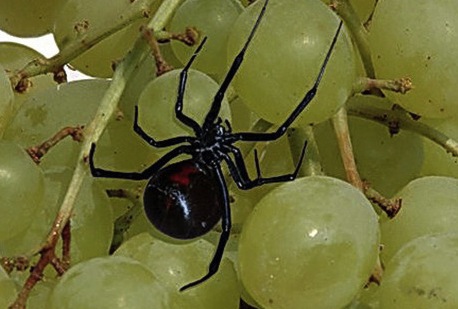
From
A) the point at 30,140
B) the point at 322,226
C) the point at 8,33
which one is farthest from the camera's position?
the point at 8,33

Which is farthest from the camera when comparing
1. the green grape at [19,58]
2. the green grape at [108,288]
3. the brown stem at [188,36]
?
the green grape at [19,58]

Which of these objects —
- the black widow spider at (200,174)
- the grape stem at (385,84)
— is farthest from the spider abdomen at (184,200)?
the grape stem at (385,84)

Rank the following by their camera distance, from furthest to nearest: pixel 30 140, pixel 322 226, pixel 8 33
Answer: pixel 8 33, pixel 30 140, pixel 322 226

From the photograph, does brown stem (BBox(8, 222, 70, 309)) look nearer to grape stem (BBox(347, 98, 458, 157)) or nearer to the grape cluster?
the grape cluster

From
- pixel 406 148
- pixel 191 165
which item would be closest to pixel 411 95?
pixel 406 148

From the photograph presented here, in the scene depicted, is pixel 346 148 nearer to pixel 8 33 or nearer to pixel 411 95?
pixel 411 95

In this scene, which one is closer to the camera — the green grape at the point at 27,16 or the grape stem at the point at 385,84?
the grape stem at the point at 385,84

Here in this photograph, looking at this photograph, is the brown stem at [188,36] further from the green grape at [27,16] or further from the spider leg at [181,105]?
the green grape at [27,16]
